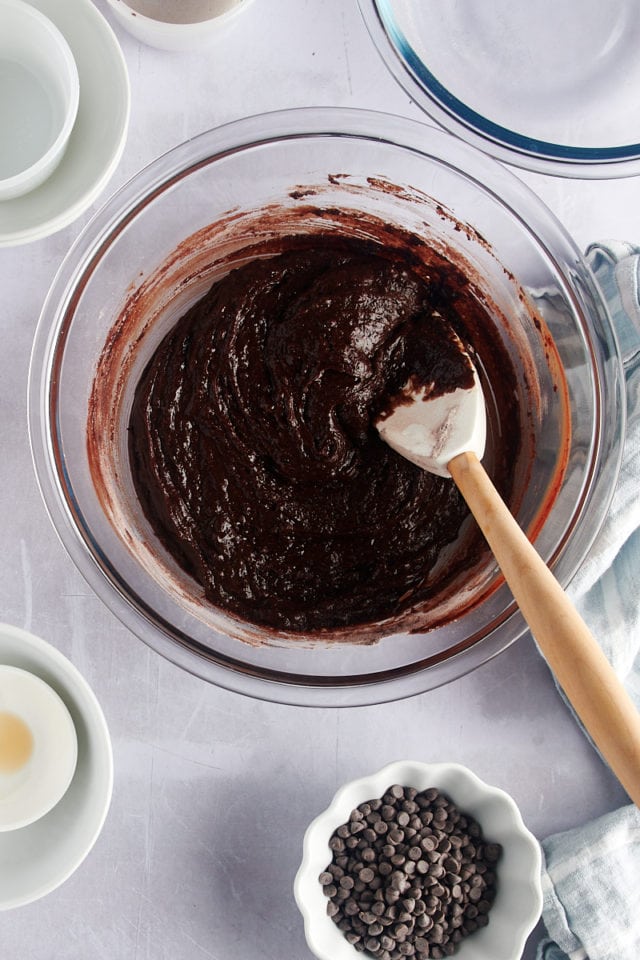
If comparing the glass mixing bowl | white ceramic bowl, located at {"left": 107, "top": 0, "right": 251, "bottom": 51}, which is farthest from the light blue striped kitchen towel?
white ceramic bowl, located at {"left": 107, "top": 0, "right": 251, "bottom": 51}

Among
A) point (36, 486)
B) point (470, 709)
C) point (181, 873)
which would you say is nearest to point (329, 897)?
point (181, 873)

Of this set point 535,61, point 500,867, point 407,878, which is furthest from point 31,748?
point 535,61

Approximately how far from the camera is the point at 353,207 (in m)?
1.74

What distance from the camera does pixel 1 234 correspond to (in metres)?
1.73

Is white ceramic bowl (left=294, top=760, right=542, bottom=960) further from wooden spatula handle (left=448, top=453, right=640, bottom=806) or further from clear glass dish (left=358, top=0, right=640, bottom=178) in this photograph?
clear glass dish (left=358, top=0, right=640, bottom=178)

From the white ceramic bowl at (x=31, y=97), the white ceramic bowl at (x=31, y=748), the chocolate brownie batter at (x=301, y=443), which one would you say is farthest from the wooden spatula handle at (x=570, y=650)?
the white ceramic bowl at (x=31, y=97)

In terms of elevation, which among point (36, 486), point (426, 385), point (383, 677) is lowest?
point (383, 677)

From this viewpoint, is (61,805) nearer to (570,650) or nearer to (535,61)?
(570,650)

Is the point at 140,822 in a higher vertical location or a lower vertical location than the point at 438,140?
lower

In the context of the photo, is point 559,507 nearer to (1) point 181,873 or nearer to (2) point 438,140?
(2) point 438,140

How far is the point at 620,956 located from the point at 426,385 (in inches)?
49.5

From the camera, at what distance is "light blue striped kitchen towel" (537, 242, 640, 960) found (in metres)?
1.79

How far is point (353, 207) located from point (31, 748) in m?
1.28

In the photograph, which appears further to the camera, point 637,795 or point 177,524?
point 177,524
